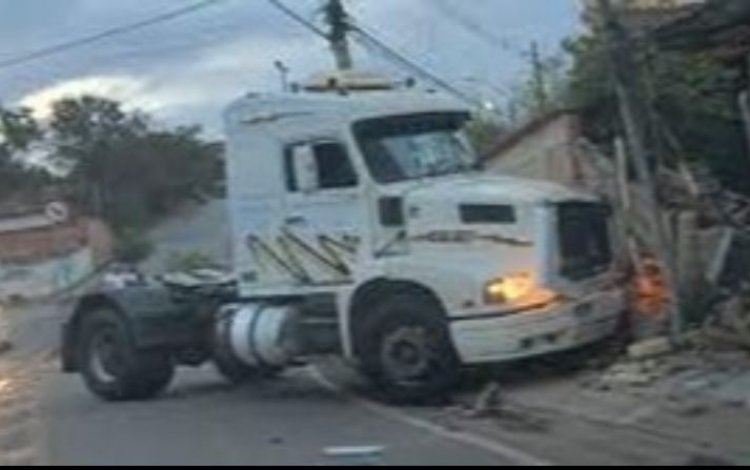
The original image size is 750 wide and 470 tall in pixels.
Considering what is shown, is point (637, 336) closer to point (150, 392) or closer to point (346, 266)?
point (346, 266)

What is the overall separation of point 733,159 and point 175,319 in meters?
8.53

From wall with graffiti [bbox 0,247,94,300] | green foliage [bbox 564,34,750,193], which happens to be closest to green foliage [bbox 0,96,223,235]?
wall with graffiti [bbox 0,247,94,300]

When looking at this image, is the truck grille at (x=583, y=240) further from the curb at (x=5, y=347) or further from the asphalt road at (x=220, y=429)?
the curb at (x=5, y=347)

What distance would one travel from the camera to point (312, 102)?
63.4ft

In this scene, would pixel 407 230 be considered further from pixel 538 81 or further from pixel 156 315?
pixel 538 81

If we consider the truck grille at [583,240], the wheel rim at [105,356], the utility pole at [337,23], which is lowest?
the wheel rim at [105,356]

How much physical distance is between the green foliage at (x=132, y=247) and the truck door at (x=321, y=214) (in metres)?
56.1

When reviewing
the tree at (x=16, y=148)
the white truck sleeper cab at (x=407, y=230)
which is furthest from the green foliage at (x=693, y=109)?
the tree at (x=16, y=148)

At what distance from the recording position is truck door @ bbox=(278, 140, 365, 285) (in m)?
18.8

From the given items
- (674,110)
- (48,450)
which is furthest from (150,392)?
(674,110)

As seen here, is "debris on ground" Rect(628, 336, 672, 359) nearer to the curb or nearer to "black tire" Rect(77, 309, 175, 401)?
"black tire" Rect(77, 309, 175, 401)

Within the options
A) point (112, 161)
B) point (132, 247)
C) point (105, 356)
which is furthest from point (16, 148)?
point (105, 356)

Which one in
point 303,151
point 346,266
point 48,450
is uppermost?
point 303,151

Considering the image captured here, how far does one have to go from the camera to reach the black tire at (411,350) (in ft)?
58.7
